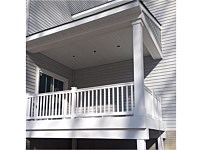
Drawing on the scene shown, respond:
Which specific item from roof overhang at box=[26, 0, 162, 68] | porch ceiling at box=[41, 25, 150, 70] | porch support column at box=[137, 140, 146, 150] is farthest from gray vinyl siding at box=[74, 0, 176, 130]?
porch support column at box=[137, 140, 146, 150]

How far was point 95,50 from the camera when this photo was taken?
→ 7.62m

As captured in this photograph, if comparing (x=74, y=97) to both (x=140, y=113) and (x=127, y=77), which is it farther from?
(x=127, y=77)

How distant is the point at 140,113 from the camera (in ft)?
15.0

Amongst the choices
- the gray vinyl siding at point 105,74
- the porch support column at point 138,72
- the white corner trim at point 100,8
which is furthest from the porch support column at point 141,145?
the white corner trim at point 100,8

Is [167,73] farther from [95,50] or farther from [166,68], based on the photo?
[95,50]

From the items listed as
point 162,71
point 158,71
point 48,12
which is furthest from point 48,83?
point 162,71

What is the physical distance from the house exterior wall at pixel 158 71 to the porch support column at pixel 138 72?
297 cm

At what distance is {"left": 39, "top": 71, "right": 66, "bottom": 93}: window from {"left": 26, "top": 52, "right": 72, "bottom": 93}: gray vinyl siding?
0.26 metres

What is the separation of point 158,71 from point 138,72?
125 inches

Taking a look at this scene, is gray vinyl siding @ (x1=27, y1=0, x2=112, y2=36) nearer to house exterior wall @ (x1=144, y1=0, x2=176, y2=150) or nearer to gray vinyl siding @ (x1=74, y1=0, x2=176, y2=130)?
gray vinyl siding @ (x1=74, y1=0, x2=176, y2=130)

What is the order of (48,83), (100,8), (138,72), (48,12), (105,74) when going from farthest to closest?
(100,8) < (105,74) < (48,12) < (48,83) < (138,72)

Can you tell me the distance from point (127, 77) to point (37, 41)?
3.53 m

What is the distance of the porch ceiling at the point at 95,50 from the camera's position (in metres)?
6.60
